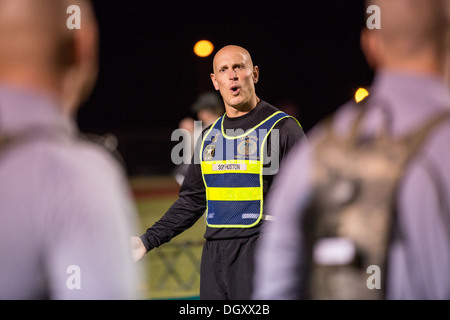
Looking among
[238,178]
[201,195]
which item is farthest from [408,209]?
[201,195]

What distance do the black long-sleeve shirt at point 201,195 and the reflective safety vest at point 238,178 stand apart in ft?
0.13

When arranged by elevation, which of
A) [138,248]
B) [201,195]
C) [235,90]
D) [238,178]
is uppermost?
[235,90]

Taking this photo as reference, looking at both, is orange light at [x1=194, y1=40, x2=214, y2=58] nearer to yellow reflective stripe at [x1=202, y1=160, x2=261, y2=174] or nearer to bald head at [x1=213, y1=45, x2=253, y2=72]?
bald head at [x1=213, y1=45, x2=253, y2=72]

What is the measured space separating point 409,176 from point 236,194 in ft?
6.29

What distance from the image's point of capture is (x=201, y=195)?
3.79 metres

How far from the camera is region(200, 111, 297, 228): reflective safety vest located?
349cm

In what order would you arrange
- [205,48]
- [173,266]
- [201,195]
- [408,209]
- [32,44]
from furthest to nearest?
[173,266]
[205,48]
[201,195]
[408,209]
[32,44]

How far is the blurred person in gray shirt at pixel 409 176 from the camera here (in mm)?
1634

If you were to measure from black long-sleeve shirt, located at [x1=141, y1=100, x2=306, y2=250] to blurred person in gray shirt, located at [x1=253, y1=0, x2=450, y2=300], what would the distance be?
1.66 metres

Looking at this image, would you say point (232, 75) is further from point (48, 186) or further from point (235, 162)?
point (48, 186)

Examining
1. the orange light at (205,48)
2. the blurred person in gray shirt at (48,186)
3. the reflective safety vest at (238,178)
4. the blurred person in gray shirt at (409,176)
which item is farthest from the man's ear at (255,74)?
the blurred person in gray shirt at (48,186)

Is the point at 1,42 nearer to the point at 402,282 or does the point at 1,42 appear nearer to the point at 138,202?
the point at 402,282
